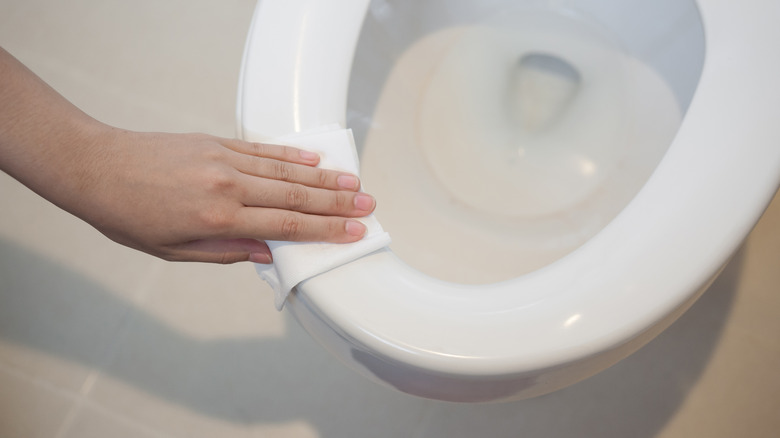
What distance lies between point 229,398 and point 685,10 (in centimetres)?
69

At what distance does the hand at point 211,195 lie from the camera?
0.39m

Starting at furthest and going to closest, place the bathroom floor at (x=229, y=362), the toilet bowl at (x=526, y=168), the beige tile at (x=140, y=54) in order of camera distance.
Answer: the beige tile at (x=140, y=54) < the bathroom floor at (x=229, y=362) < the toilet bowl at (x=526, y=168)

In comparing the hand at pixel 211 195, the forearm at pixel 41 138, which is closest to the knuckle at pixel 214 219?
the hand at pixel 211 195

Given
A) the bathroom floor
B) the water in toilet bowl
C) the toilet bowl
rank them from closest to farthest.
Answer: the toilet bowl, the water in toilet bowl, the bathroom floor

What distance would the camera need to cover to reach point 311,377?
75cm

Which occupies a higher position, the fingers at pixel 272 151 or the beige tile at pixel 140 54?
the fingers at pixel 272 151

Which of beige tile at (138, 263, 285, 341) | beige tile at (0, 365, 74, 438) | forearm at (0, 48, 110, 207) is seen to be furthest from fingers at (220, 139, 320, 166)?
beige tile at (0, 365, 74, 438)

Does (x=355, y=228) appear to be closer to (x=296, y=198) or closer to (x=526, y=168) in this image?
(x=296, y=198)

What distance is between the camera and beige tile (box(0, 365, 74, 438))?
29.8 inches

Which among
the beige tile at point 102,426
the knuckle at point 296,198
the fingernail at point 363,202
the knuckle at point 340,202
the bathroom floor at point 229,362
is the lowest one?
the beige tile at point 102,426

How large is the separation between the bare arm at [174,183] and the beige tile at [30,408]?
1.54 ft

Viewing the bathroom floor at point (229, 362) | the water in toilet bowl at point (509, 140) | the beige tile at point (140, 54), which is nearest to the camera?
the water in toilet bowl at point (509, 140)

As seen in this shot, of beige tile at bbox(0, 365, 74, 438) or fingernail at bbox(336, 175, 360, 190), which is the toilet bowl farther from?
beige tile at bbox(0, 365, 74, 438)

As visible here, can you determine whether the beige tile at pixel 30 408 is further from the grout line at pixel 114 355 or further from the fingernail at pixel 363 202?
the fingernail at pixel 363 202
